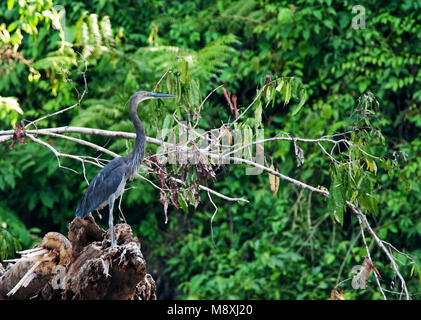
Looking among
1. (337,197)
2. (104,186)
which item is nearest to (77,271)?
(104,186)

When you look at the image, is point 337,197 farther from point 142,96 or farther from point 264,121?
point 264,121

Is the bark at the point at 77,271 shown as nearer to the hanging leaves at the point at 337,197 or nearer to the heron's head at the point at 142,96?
the heron's head at the point at 142,96

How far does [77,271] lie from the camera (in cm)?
429

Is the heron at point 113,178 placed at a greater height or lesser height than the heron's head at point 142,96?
lesser

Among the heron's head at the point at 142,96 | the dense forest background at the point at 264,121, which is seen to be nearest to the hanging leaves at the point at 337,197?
the heron's head at the point at 142,96

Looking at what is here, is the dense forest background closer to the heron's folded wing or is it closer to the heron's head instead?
the heron's head

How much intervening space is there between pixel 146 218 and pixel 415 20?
13.4 feet

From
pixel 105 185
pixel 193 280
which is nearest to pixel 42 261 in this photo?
pixel 105 185

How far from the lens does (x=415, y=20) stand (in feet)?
27.0

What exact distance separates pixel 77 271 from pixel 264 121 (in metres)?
5.05

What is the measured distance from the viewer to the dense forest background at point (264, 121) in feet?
26.4

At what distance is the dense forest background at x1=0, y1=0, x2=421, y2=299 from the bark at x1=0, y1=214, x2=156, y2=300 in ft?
11.2

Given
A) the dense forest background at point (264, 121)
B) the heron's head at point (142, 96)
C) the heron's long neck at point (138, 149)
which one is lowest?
the dense forest background at point (264, 121)

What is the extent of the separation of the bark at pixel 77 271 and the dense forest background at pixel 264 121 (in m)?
3.42
